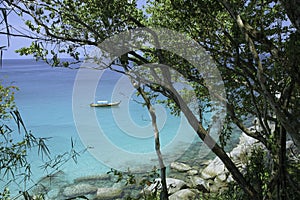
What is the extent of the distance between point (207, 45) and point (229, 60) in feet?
1.37

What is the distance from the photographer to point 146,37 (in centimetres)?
331

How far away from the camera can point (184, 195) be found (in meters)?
6.52

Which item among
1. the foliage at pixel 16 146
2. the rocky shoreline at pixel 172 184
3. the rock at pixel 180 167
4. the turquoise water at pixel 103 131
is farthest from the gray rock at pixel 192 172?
the foliage at pixel 16 146

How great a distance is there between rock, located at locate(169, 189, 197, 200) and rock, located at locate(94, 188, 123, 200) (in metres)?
1.44

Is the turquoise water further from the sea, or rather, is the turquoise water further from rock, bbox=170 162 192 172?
rock, bbox=170 162 192 172

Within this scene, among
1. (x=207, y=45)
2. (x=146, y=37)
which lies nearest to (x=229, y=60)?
(x=207, y=45)

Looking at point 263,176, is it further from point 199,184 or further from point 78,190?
point 78,190

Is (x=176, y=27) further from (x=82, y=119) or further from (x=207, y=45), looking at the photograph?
(x=82, y=119)

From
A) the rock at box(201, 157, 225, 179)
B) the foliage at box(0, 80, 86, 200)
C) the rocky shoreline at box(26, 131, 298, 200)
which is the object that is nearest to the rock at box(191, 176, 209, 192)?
the rocky shoreline at box(26, 131, 298, 200)

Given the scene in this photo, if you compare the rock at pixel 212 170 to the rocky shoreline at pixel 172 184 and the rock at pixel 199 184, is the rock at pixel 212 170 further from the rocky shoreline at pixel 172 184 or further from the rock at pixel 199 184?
the rock at pixel 199 184

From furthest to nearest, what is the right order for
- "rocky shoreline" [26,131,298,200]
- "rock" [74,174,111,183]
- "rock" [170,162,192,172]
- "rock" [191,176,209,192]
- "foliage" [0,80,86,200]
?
"rock" [170,162,192,172]
"rock" [74,174,111,183]
"rock" [191,176,209,192]
"rocky shoreline" [26,131,298,200]
"foliage" [0,80,86,200]

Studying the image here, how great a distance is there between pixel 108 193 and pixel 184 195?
2020 millimetres

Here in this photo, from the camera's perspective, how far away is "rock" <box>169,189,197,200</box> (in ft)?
21.2

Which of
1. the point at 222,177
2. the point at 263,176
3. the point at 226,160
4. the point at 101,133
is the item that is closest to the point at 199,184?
the point at 222,177
